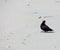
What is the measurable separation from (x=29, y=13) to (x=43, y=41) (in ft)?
0.80

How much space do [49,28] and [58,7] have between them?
0.58 feet

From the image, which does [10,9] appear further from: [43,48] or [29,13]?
[43,48]

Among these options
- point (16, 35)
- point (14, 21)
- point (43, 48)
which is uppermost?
point (14, 21)

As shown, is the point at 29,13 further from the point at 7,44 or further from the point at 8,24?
the point at 7,44

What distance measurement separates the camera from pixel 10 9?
3.55ft

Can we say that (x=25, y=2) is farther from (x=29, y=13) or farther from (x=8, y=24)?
(x=8, y=24)

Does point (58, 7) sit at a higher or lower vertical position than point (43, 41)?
higher

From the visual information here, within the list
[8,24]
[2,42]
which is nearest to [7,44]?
[2,42]

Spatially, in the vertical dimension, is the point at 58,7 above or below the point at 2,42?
above

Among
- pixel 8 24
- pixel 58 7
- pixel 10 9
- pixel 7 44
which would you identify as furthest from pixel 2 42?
pixel 58 7

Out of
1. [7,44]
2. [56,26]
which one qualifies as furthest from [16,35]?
[56,26]

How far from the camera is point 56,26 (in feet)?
3.42

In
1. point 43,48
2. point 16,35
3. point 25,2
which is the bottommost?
point 43,48

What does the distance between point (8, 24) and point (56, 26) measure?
38cm
